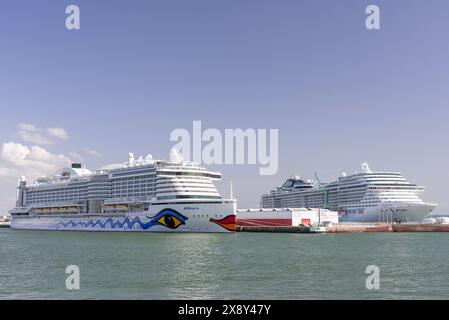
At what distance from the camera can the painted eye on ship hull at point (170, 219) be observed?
222 feet

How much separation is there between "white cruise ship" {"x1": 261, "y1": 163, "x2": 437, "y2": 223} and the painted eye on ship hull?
51575mm

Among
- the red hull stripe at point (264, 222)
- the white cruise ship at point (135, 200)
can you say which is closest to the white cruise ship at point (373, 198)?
the red hull stripe at point (264, 222)

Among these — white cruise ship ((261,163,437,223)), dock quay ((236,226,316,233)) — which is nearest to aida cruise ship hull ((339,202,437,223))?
white cruise ship ((261,163,437,223))

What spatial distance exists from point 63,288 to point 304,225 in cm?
7565

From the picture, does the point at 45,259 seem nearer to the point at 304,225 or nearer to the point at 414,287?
the point at 414,287

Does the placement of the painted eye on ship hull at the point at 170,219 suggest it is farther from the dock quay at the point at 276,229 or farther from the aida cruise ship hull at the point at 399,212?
the aida cruise ship hull at the point at 399,212

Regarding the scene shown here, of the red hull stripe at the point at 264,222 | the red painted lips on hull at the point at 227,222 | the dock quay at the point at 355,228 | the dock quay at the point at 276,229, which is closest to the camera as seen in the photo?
the red painted lips on hull at the point at 227,222

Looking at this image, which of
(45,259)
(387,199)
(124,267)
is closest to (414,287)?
(124,267)

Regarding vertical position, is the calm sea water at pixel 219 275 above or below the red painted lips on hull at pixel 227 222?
below

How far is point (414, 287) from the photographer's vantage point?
23.3m

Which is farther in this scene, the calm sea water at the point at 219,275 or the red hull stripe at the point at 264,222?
the red hull stripe at the point at 264,222

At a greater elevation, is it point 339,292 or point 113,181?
point 113,181

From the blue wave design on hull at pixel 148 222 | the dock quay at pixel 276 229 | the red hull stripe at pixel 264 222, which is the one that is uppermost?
the blue wave design on hull at pixel 148 222

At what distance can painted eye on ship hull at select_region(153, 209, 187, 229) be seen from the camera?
222 feet
